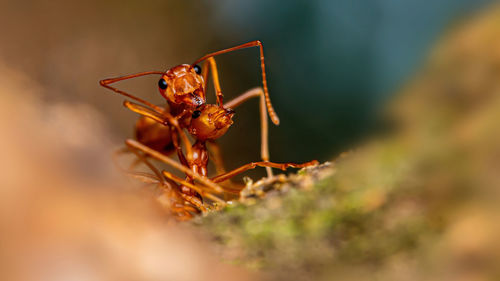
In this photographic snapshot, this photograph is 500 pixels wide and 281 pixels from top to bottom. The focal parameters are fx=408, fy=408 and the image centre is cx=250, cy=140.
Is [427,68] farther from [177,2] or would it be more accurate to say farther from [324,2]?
[177,2]

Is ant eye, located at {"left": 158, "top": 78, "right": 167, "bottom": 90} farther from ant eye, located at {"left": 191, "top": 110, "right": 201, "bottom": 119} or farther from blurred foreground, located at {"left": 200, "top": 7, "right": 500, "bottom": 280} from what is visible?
blurred foreground, located at {"left": 200, "top": 7, "right": 500, "bottom": 280}

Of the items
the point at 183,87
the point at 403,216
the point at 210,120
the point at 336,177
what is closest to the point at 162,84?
the point at 183,87

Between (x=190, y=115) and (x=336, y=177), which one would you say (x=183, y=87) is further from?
(x=336, y=177)

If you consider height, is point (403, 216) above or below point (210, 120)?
below

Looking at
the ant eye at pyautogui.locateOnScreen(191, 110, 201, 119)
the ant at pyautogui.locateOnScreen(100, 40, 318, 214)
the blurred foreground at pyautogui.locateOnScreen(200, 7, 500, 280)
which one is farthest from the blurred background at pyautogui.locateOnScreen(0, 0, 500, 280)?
the ant eye at pyautogui.locateOnScreen(191, 110, 201, 119)

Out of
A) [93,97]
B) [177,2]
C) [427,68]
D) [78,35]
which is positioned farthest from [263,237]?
[177,2]

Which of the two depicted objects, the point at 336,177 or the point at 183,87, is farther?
the point at 183,87
